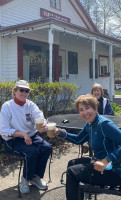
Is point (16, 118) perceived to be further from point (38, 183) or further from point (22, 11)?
point (22, 11)

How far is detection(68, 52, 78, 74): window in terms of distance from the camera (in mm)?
12610

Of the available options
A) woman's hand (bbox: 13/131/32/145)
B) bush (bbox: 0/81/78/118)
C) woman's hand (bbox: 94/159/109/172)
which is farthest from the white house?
woman's hand (bbox: 94/159/109/172)

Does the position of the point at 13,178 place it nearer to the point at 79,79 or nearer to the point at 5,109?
the point at 5,109

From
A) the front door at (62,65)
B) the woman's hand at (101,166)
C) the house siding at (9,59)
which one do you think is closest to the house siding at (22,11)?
the house siding at (9,59)

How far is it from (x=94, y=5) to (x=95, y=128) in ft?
112

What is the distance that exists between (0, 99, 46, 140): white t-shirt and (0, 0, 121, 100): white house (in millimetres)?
4210

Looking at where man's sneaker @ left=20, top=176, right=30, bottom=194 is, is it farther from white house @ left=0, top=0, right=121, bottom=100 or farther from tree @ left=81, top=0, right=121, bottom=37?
tree @ left=81, top=0, right=121, bottom=37

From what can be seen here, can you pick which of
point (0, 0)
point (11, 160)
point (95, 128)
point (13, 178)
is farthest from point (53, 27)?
point (95, 128)

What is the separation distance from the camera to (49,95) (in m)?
5.88

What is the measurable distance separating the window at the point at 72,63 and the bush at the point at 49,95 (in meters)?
6.15

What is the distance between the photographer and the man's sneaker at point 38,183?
131 inches

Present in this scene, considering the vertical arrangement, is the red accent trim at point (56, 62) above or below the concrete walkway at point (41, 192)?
above

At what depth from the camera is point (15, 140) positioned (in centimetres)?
334

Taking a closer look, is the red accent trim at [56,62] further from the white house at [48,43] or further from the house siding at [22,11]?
the house siding at [22,11]
